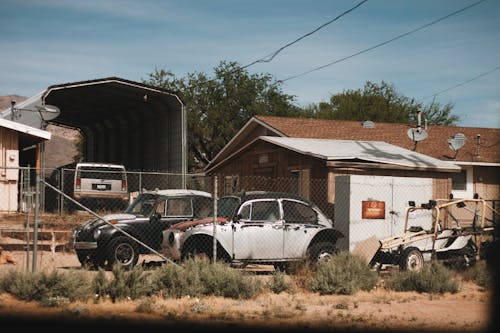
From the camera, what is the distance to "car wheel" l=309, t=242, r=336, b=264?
1548cm

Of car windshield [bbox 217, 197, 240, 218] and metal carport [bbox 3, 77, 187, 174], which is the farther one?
metal carport [bbox 3, 77, 187, 174]

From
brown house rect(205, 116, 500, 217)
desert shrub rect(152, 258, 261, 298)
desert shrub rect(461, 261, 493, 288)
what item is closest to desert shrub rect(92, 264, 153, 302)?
desert shrub rect(152, 258, 261, 298)

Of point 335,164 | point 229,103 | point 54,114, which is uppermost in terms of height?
point 229,103

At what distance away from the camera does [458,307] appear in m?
11.9

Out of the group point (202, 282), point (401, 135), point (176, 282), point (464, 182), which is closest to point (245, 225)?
point (202, 282)

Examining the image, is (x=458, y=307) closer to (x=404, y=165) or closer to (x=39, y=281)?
(x=39, y=281)

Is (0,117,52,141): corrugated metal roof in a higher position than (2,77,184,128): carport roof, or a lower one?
lower

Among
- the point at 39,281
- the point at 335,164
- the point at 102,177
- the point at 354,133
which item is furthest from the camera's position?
the point at 354,133

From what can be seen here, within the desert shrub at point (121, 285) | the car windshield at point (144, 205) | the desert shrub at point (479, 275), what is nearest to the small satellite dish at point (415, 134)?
the desert shrub at point (479, 275)

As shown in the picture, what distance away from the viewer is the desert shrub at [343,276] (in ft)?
43.0

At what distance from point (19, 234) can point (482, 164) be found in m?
19.4

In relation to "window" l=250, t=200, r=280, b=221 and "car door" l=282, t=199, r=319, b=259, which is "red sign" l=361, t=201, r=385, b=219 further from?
"window" l=250, t=200, r=280, b=221

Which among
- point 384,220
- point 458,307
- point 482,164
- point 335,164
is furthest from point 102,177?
point 458,307

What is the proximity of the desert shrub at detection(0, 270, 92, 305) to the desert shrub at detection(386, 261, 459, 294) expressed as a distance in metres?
5.89
